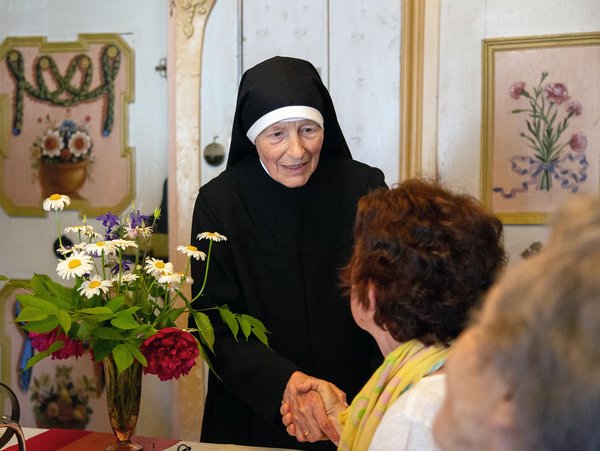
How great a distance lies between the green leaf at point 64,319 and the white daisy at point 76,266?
0.27 ft

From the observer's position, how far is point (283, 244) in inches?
103

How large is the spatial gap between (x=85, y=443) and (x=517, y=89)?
2.36m

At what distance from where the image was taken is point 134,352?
1874 millimetres

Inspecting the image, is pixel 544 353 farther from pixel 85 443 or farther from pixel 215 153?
pixel 215 153

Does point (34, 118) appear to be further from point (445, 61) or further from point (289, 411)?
point (289, 411)

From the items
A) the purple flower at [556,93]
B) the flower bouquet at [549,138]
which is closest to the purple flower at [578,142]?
the flower bouquet at [549,138]

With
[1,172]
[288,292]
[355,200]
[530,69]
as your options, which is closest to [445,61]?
[530,69]

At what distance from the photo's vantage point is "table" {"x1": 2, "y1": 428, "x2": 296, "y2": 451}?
7.07ft

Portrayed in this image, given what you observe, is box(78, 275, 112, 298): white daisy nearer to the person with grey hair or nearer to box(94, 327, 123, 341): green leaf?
box(94, 327, 123, 341): green leaf

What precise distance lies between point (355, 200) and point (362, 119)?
1083mm

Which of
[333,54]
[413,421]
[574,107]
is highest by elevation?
[333,54]

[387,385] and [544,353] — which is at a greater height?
[544,353]

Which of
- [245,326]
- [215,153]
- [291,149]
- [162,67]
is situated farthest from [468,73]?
[245,326]

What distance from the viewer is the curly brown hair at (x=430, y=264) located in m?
1.65
